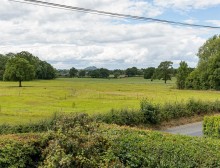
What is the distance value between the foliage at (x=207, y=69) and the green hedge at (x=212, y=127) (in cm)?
6847

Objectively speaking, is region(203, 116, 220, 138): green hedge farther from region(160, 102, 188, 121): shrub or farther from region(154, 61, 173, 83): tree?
region(154, 61, 173, 83): tree

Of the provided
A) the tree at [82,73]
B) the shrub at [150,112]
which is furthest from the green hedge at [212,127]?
the tree at [82,73]

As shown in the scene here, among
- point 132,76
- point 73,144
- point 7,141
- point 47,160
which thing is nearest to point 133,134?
point 73,144

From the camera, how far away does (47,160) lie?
1109 centimetres

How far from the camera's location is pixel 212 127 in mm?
20922

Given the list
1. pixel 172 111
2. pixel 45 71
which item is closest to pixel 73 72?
pixel 45 71

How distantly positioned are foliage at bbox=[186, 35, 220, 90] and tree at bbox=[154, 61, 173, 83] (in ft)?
87.2

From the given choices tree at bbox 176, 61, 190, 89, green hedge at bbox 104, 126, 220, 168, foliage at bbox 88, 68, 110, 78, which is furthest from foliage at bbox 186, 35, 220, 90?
green hedge at bbox 104, 126, 220, 168

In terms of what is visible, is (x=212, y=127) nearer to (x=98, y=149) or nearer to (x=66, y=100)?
(x=98, y=149)

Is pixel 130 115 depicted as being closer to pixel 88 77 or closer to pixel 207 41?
pixel 207 41

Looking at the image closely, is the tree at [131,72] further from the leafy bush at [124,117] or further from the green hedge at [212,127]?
the green hedge at [212,127]

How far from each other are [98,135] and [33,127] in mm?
8563

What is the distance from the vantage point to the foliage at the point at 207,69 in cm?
8869

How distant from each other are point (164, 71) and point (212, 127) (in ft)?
364
